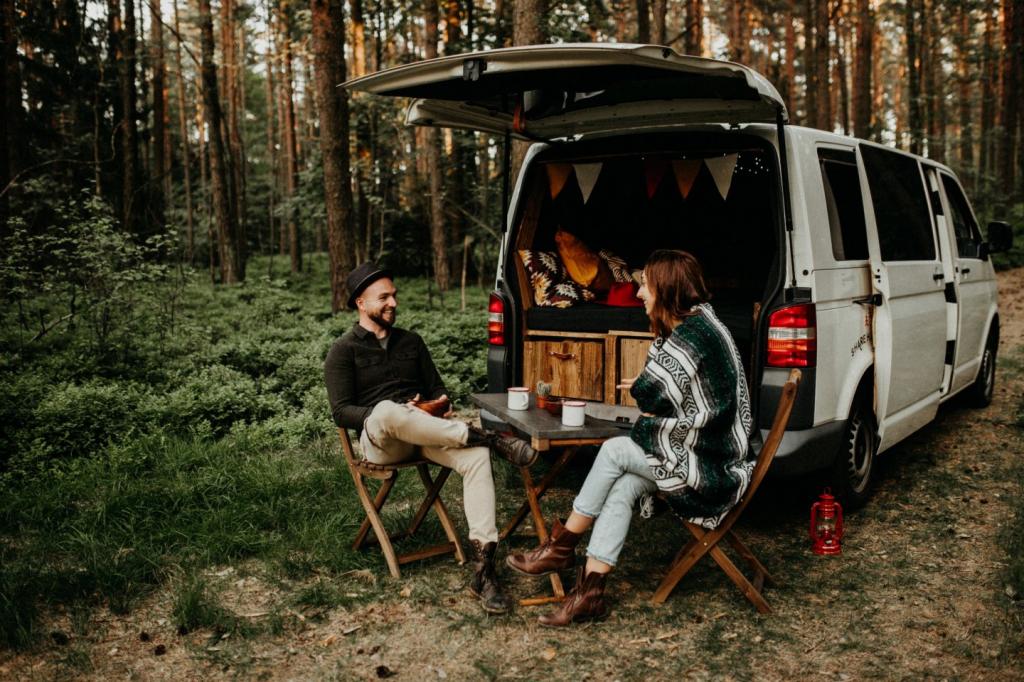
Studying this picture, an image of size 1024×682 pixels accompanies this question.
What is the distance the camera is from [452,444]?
3.70 metres

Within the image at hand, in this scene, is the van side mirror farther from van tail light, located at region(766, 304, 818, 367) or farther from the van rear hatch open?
van tail light, located at region(766, 304, 818, 367)

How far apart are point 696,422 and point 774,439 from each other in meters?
0.35

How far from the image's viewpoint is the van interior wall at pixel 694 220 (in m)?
5.66

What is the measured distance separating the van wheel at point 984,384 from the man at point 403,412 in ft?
17.5

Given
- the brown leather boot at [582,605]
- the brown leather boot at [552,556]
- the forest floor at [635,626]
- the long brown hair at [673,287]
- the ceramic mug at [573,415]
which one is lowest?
the forest floor at [635,626]

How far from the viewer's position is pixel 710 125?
4258 millimetres

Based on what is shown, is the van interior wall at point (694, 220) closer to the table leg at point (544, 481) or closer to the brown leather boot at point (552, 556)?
the table leg at point (544, 481)

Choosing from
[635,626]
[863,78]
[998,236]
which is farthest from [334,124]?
[863,78]

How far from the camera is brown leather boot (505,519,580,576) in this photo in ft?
11.6

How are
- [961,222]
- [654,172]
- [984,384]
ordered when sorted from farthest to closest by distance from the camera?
[984,384] < [961,222] < [654,172]

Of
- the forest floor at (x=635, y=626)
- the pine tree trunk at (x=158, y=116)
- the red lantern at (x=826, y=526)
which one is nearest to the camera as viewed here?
A: the forest floor at (x=635, y=626)

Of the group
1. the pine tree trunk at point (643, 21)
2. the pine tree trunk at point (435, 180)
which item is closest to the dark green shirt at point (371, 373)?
the pine tree trunk at point (435, 180)

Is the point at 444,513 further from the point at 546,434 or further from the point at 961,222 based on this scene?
the point at 961,222

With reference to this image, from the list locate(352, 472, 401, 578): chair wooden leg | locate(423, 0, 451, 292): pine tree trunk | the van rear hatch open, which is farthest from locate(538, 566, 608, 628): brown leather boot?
locate(423, 0, 451, 292): pine tree trunk
